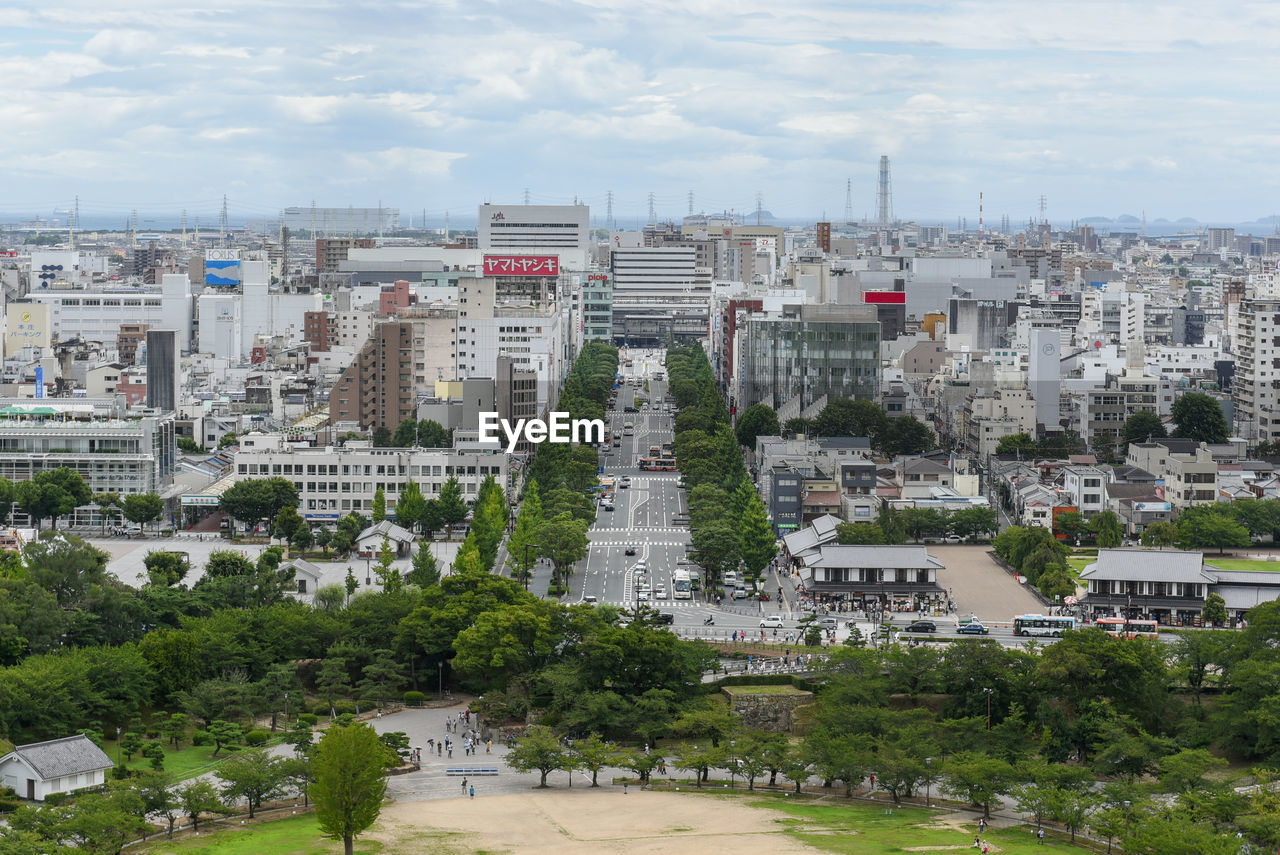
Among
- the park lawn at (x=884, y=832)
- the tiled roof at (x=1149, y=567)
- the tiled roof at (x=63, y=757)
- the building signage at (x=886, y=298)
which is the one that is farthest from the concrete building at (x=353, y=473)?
the building signage at (x=886, y=298)

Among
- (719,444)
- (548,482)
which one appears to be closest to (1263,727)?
(548,482)

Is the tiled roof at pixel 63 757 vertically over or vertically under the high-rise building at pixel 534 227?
under

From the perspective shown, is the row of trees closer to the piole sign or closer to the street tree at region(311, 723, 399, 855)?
the piole sign

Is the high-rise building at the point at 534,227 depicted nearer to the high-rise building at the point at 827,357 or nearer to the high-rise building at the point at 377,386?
the high-rise building at the point at 827,357

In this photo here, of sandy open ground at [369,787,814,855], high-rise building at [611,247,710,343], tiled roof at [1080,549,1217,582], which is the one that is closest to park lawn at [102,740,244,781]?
sandy open ground at [369,787,814,855]

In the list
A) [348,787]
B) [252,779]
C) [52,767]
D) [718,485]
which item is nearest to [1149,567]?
[718,485]

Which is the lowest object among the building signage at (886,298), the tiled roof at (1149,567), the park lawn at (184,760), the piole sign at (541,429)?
the park lawn at (184,760)

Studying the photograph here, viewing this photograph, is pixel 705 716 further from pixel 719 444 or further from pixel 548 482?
pixel 719 444

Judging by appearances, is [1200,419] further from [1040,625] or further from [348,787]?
[348,787]
